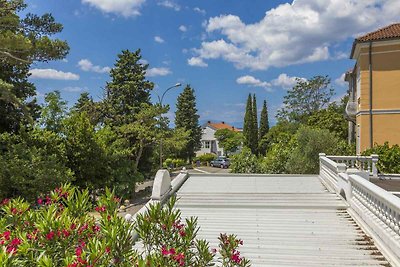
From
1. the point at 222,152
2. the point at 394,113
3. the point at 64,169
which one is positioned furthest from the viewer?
the point at 222,152

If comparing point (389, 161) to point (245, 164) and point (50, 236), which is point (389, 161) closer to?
point (245, 164)

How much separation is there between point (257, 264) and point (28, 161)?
39.2 feet

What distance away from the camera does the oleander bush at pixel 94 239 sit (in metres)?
3.04

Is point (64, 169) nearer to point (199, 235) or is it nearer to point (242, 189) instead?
point (242, 189)

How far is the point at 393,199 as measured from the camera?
19.1ft

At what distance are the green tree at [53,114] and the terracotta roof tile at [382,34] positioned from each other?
676 inches

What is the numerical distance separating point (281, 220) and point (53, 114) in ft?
52.3

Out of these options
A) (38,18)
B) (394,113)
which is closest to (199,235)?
(38,18)

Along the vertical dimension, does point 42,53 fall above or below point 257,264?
above

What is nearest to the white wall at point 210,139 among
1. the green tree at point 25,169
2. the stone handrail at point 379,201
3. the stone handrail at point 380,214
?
the green tree at point 25,169

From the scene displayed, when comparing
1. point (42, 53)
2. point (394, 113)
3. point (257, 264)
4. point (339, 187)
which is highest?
point (42, 53)

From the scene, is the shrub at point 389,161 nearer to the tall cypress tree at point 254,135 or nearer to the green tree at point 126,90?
the green tree at point 126,90

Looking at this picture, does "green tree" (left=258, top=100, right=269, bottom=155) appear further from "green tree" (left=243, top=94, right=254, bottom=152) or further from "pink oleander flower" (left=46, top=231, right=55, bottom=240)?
"pink oleander flower" (left=46, top=231, right=55, bottom=240)

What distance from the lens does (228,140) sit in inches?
2817
